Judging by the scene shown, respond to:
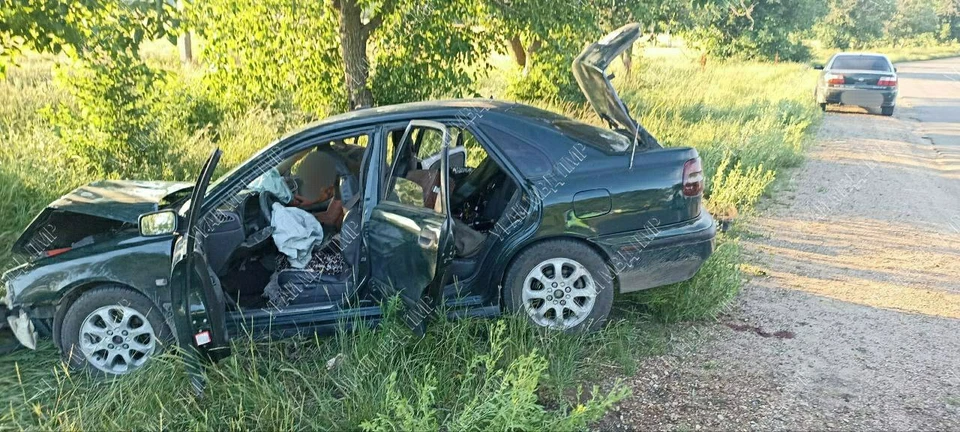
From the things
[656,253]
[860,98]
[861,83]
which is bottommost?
[860,98]

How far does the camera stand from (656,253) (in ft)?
14.8

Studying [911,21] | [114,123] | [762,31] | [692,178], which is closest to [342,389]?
[692,178]

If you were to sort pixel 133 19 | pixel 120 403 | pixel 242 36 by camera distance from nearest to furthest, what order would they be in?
pixel 120 403, pixel 133 19, pixel 242 36

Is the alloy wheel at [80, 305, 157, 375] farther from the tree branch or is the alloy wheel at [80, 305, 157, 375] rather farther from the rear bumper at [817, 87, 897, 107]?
the rear bumper at [817, 87, 897, 107]

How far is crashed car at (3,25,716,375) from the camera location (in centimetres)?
402

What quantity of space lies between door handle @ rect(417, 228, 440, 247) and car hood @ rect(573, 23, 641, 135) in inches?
65.0

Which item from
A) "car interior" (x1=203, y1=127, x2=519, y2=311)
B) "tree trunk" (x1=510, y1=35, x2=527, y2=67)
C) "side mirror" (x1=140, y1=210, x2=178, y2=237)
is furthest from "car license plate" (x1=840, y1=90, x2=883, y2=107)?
"side mirror" (x1=140, y1=210, x2=178, y2=237)

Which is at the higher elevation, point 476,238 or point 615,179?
point 615,179

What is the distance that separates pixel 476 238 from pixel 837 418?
2328mm

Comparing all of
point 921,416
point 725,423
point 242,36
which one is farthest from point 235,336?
point 242,36

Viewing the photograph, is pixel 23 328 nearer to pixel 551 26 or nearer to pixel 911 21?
pixel 551 26

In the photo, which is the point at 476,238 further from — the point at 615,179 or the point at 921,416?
the point at 921,416

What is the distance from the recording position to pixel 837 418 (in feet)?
12.3

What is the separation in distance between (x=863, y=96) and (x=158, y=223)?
55.3 ft
